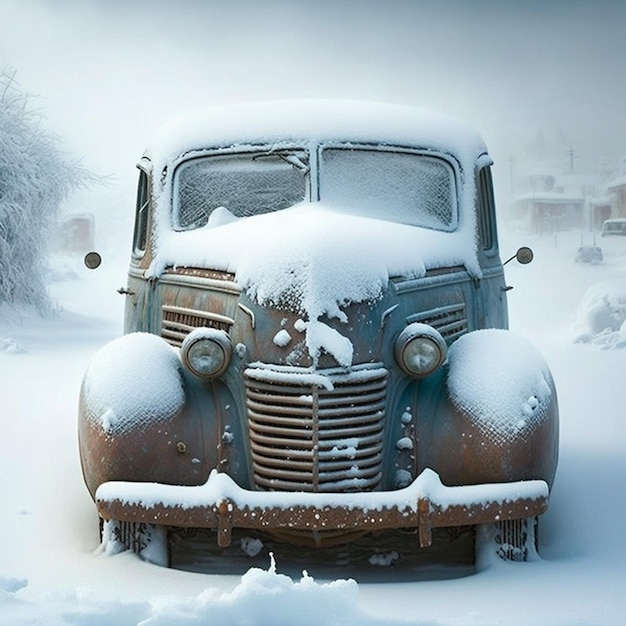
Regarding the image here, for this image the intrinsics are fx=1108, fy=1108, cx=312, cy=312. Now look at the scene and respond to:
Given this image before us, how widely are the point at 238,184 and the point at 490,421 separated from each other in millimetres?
1914

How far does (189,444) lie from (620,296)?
11272 millimetres

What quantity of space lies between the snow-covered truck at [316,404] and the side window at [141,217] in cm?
85

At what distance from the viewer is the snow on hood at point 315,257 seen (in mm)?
4473

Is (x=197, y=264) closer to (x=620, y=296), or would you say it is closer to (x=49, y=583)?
(x=49, y=583)

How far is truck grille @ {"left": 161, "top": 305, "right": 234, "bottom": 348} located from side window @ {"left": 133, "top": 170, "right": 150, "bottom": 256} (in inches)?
31.8

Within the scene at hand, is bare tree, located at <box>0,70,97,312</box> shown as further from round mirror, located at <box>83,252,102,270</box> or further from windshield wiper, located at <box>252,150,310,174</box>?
windshield wiper, located at <box>252,150,310,174</box>

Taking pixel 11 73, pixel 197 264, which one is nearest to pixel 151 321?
pixel 197 264

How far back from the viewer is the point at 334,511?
165 inches

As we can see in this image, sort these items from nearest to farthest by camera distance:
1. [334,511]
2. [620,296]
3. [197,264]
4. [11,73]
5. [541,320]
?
[334,511], [197,264], [620,296], [541,320], [11,73]

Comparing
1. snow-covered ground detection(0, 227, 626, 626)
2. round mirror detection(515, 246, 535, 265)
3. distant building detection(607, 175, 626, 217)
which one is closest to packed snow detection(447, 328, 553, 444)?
snow-covered ground detection(0, 227, 626, 626)

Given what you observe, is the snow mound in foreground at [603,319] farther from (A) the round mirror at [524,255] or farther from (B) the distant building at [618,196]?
(B) the distant building at [618,196]

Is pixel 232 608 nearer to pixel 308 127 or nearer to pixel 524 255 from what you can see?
pixel 308 127

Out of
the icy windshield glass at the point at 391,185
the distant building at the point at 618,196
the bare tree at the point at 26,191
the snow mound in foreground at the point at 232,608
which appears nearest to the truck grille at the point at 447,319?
the icy windshield glass at the point at 391,185

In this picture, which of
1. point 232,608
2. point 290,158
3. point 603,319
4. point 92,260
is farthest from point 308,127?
point 603,319
